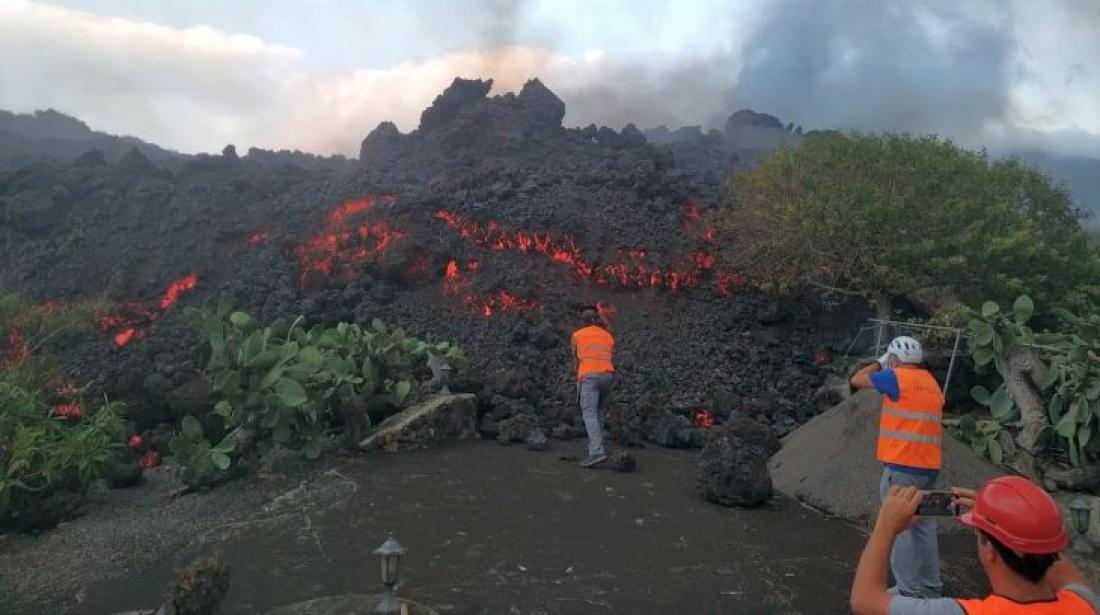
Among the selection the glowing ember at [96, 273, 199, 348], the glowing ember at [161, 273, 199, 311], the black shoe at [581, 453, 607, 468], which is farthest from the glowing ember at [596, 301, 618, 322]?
the glowing ember at [161, 273, 199, 311]

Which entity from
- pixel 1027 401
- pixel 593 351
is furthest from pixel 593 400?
pixel 1027 401

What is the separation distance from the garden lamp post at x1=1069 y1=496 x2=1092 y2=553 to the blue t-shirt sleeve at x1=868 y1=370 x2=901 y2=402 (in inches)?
124

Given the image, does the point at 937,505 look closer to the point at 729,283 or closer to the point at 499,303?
the point at 499,303

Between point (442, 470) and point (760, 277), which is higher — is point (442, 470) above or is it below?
below

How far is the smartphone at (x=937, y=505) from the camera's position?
2.58 meters

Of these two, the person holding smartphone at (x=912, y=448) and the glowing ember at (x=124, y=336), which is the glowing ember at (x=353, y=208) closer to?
the glowing ember at (x=124, y=336)

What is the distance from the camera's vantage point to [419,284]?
58.6 ft

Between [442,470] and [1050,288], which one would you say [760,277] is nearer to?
[1050,288]

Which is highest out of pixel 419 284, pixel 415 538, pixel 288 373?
pixel 419 284

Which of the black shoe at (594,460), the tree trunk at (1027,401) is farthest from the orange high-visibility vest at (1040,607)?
the tree trunk at (1027,401)

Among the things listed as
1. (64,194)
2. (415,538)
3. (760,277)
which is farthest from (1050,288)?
(64,194)

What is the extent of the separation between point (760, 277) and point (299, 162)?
38089mm

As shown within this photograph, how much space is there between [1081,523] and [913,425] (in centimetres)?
318

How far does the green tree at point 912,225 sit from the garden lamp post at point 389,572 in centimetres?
1223
